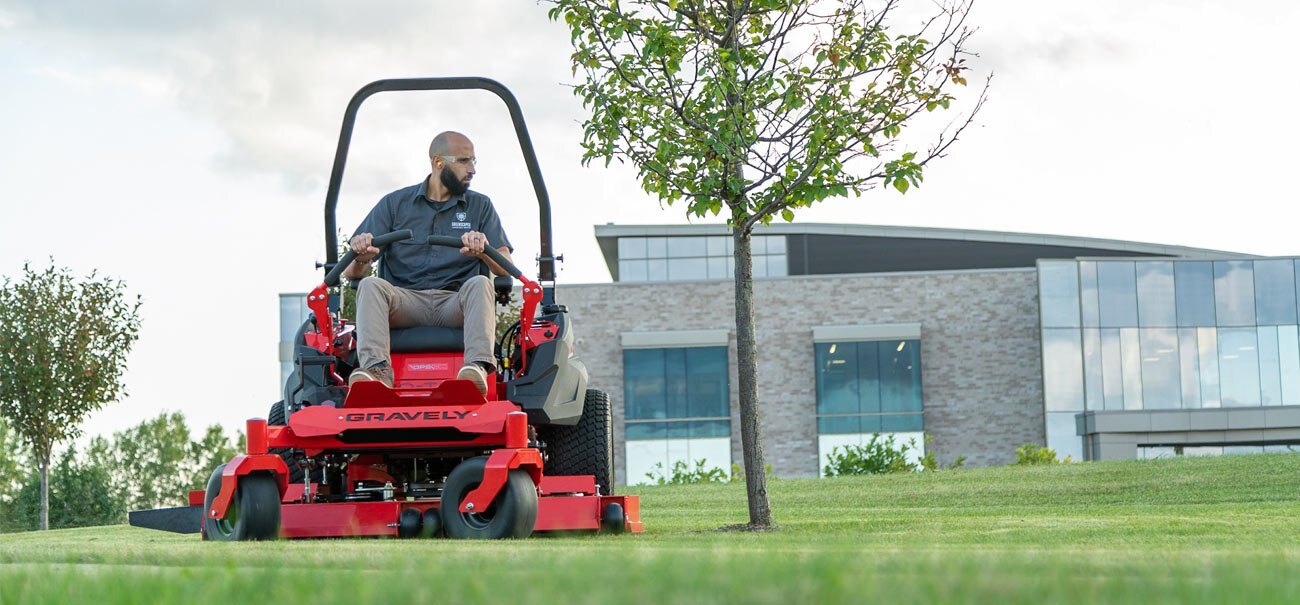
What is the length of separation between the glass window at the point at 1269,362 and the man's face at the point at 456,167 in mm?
37483

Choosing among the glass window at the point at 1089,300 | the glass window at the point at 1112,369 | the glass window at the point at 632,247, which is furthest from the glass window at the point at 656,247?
the glass window at the point at 1112,369

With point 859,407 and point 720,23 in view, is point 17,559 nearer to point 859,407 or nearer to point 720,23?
point 720,23

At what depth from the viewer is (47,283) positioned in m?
23.9

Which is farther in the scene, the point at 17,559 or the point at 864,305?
the point at 864,305

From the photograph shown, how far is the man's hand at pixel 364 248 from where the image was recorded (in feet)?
25.8

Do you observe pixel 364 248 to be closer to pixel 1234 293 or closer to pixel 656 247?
pixel 1234 293

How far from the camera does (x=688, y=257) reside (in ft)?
161

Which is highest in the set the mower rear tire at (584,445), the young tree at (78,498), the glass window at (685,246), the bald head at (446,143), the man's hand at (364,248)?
the glass window at (685,246)

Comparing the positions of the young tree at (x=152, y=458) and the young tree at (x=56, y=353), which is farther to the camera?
the young tree at (x=152, y=458)

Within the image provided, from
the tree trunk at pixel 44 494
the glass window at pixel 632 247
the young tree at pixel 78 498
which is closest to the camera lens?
the tree trunk at pixel 44 494

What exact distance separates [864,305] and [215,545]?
126 ft

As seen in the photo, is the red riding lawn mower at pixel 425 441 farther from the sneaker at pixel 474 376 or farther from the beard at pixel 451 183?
the beard at pixel 451 183

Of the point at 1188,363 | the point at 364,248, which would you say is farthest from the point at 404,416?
the point at 1188,363

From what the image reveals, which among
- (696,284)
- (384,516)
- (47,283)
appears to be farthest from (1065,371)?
(384,516)
